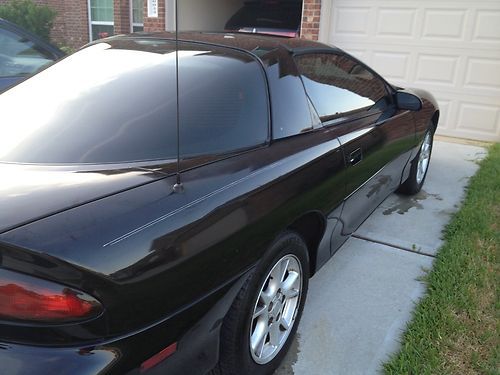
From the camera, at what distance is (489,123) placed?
7.15 metres

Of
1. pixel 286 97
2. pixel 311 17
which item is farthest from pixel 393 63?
pixel 286 97

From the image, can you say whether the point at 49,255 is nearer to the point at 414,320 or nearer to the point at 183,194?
the point at 183,194

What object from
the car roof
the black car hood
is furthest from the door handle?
the black car hood

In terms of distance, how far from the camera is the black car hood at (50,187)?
4.54 feet

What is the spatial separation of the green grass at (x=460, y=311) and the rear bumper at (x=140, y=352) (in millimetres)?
1087

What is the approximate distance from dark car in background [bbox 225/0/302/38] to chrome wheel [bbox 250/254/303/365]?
6.73 metres

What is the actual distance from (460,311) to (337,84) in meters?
1.62

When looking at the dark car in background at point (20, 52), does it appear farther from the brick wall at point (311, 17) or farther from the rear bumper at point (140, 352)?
the brick wall at point (311, 17)

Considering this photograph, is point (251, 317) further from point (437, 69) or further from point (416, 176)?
point (437, 69)

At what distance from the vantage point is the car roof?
8.48 ft

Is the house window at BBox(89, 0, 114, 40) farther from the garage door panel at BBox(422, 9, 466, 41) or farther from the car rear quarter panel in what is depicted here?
the car rear quarter panel

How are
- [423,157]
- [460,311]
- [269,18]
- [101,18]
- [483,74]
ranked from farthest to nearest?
[101,18] → [269,18] → [483,74] → [423,157] → [460,311]

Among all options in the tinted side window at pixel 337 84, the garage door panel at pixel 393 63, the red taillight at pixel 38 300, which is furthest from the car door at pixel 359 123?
the garage door panel at pixel 393 63

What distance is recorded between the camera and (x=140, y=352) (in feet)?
4.72
